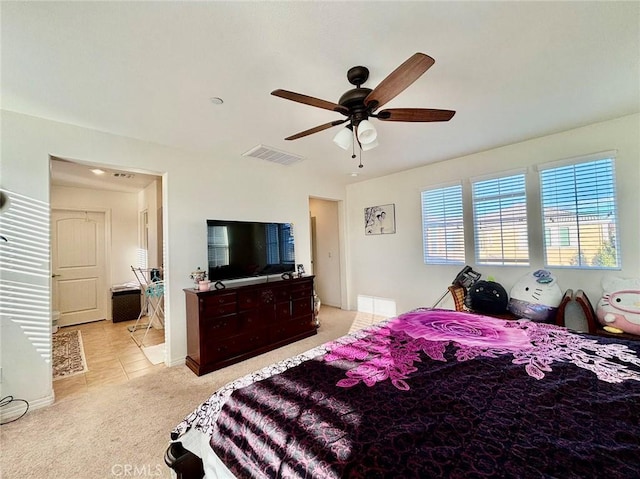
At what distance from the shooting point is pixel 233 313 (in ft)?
10.3

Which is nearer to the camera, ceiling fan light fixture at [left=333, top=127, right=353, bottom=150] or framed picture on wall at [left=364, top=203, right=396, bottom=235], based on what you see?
ceiling fan light fixture at [left=333, top=127, right=353, bottom=150]

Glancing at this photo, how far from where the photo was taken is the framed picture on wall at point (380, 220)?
4.82 m

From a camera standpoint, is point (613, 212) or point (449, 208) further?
point (449, 208)

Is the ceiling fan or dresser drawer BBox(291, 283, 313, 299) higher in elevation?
the ceiling fan

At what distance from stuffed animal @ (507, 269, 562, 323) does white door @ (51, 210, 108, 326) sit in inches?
272

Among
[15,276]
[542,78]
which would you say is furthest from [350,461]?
[15,276]

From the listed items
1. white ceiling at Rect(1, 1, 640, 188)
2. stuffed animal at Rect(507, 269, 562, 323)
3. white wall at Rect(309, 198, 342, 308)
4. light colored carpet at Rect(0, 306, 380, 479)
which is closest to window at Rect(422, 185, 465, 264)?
stuffed animal at Rect(507, 269, 562, 323)

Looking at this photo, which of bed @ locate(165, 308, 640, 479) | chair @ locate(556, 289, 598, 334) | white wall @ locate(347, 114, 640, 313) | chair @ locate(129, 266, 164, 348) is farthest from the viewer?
chair @ locate(129, 266, 164, 348)

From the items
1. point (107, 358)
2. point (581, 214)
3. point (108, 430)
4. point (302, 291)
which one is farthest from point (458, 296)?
point (107, 358)

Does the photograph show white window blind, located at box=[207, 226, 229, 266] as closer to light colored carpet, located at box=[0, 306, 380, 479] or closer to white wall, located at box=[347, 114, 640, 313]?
light colored carpet, located at box=[0, 306, 380, 479]

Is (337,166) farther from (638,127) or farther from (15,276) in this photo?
(15,276)

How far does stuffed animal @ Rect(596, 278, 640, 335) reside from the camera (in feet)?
8.12

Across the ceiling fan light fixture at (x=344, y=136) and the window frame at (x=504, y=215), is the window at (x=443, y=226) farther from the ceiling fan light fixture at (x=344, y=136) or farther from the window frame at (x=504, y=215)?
the ceiling fan light fixture at (x=344, y=136)

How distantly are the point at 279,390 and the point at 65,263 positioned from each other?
229 inches
